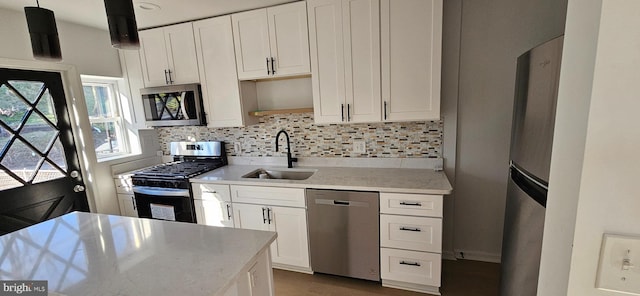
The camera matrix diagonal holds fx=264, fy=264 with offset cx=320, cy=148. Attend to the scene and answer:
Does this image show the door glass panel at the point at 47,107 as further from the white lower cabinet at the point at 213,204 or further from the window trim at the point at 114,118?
the white lower cabinet at the point at 213,204

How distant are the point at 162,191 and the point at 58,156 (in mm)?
1008

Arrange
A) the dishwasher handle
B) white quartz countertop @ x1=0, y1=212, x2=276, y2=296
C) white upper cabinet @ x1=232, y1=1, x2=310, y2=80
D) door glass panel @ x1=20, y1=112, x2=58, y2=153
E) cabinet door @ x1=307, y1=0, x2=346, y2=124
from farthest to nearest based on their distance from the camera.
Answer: door glass panel @ x1=20, y1=112, x2=58, y2=153 → white upper cabinet @ x1=232, y1=1, x2=310, y2=80 → cabinet door @ x1=307, y1=0, x2=346, y2=124 → the dishwasher handle → white quartz countertop @ x1=0, y1=212, x2=276, y2=296

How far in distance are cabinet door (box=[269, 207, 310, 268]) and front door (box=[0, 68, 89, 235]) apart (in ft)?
6.67

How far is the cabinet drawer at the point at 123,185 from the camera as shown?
110 inches

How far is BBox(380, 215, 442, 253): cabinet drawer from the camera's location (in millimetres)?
1860

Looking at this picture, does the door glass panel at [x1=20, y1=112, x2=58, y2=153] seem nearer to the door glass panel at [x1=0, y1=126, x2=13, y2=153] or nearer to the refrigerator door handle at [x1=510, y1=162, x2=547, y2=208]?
the door glass panel at [x1=0, y1=126, x2=13, y2=153]

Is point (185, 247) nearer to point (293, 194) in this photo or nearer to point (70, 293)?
point (70, 293)

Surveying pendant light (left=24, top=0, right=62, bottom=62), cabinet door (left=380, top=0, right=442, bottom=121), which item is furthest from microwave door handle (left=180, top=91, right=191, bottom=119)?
cabinet door (left=380, top=0, right=442, bottom=121)

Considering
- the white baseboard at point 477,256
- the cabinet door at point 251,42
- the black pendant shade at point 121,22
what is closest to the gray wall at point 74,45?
the cabinet door at point 251,42

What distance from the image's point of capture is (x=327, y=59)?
215cm

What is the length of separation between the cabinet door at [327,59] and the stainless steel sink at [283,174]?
0.58 metres

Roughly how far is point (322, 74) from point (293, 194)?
1019mm

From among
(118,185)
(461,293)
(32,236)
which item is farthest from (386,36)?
(118,185)

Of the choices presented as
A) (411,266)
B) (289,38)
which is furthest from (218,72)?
(411,266)
